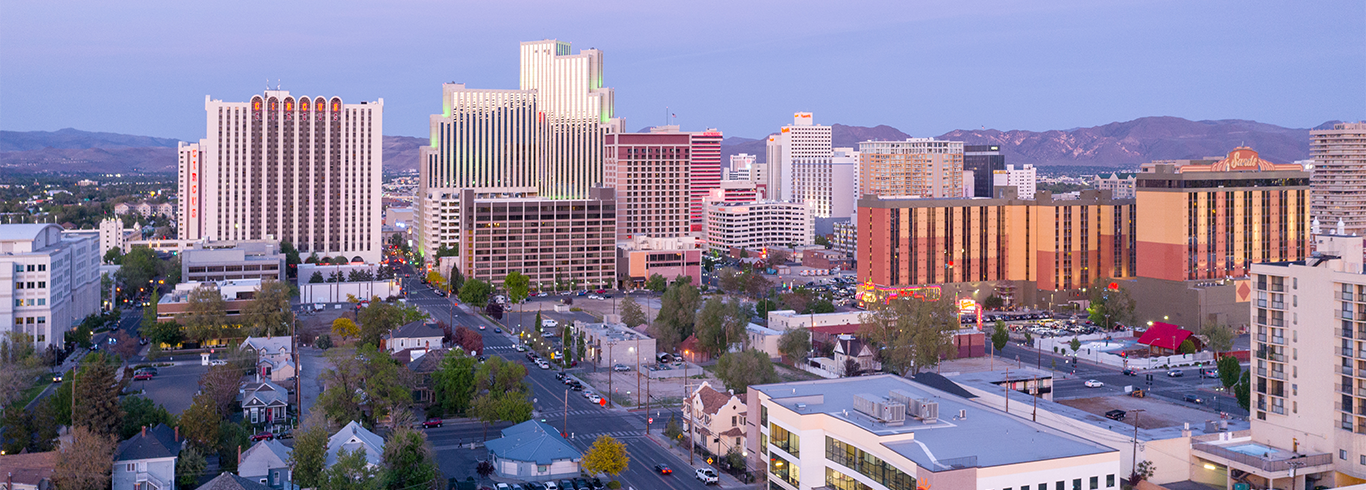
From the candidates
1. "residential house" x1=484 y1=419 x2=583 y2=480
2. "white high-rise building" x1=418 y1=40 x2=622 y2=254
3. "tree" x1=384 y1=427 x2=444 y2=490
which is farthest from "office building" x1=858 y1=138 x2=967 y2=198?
"tree" x1=384 y1=427 x2=444 y2=490

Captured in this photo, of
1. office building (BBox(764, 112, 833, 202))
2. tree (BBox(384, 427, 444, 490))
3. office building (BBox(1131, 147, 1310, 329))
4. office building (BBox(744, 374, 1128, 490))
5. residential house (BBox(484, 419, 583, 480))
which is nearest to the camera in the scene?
office building (BBox(744, 374, 1128, 490))

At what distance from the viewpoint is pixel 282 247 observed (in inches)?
3738

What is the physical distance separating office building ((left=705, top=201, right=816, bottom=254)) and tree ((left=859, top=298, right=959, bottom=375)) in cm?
5758

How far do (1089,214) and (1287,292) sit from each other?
43828 mm

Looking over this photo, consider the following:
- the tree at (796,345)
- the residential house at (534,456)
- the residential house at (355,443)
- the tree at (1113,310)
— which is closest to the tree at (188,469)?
the residential house at (355,443)

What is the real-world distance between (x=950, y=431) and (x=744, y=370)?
48.2 ft

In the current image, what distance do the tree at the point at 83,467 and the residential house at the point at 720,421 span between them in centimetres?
1687

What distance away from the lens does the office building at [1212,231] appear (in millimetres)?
66750

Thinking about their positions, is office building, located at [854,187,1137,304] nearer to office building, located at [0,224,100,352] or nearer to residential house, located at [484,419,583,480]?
residential house, located at [484,419,583,480]

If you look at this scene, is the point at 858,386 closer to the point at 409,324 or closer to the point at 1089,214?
the point at 409,324

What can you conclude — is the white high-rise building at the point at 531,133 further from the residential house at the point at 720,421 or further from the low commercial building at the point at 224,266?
the residential house at the point at 720,421

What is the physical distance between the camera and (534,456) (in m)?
34.1

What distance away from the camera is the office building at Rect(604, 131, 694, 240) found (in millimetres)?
107688

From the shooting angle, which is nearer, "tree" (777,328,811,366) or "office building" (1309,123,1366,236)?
"tree" (777,328,811,366)
